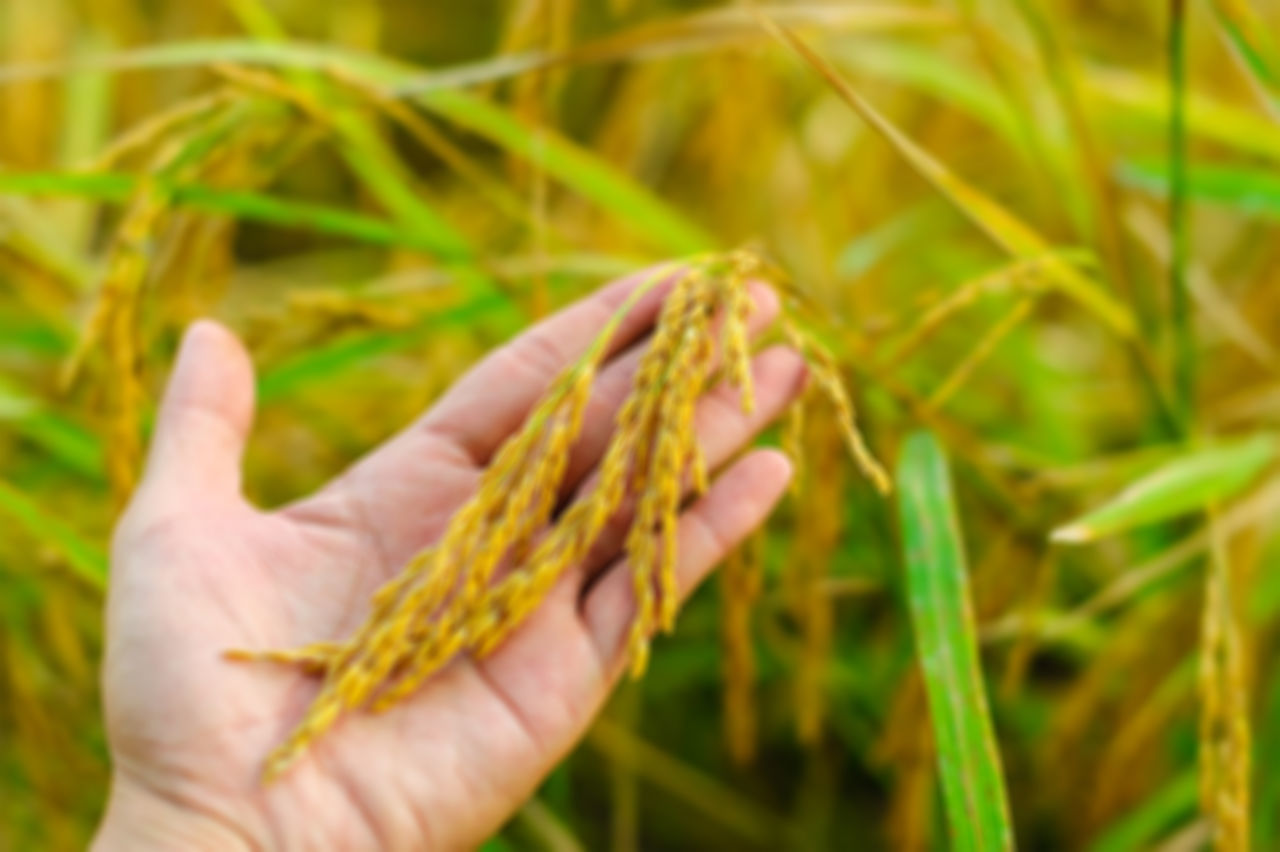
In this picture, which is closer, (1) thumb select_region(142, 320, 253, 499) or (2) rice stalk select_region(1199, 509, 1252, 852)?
(2) rice stalk select_region(1199, 509, 1252, 852)

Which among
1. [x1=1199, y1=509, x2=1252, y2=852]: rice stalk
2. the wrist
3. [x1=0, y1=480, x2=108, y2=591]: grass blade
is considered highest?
[x1=0, y1=480, x2=108, y2=591]: grass blade

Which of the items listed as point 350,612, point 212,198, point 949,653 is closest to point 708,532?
point 949,653

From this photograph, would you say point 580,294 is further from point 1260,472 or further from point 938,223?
point 1260,472

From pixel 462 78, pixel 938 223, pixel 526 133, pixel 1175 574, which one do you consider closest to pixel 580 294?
pixel 526 133

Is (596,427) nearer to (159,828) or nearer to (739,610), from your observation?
(739,610)

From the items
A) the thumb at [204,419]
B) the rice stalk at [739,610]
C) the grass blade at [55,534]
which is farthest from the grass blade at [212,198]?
the rice stalk at [739,610]

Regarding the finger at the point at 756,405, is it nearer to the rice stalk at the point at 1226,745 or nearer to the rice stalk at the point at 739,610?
the rice stalk at the point at 739,610

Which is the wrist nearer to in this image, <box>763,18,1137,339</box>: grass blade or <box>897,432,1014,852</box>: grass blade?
<box>897,432,1014,852</box>: grass blade

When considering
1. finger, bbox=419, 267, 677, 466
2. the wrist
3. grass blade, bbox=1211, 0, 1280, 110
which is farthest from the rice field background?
the wrist
